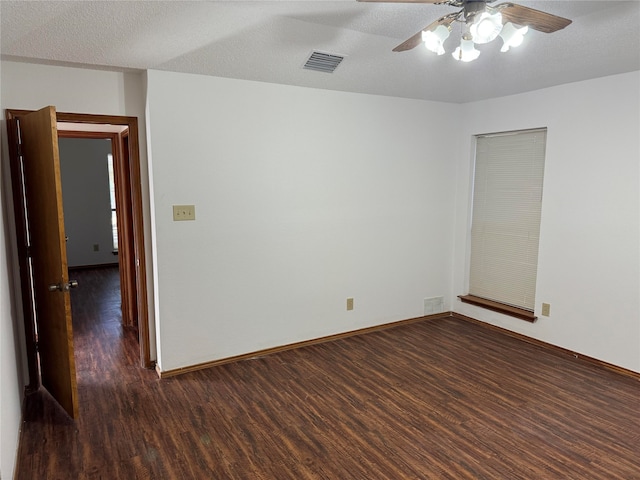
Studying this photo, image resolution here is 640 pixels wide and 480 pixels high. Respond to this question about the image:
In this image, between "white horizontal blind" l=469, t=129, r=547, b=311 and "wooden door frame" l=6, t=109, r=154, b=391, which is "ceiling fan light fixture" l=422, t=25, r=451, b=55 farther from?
"white horizontal blind" l=469, t=129, r=547, b=311

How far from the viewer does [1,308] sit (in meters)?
2.23

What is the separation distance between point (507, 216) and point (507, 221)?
0.05 metres

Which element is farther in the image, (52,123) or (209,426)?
(209,426)

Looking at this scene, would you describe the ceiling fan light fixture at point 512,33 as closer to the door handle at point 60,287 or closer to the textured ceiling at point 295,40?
the textured ceiling at point 295,40

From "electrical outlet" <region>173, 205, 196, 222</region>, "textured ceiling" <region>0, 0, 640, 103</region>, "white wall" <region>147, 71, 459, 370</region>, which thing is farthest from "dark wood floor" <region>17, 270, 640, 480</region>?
"textured ceiling" <region>0, 0, 640, 103</region>

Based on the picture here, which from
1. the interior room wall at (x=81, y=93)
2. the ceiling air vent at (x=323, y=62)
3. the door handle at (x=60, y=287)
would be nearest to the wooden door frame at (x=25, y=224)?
the interior room wall at (x=81, y=93)

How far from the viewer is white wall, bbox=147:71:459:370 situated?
321 centimetres

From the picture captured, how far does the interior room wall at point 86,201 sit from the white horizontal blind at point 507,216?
5970 millimetres

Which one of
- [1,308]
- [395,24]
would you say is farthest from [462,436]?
[1,308]

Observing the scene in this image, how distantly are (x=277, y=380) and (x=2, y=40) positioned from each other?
275 centimetres

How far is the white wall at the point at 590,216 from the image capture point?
3254mm

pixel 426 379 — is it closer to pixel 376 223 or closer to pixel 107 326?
pixel 376 223

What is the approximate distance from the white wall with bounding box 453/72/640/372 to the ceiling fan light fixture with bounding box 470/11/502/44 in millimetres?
2197

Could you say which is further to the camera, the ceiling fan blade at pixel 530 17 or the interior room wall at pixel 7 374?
the interior room wall at pixel 7 374
